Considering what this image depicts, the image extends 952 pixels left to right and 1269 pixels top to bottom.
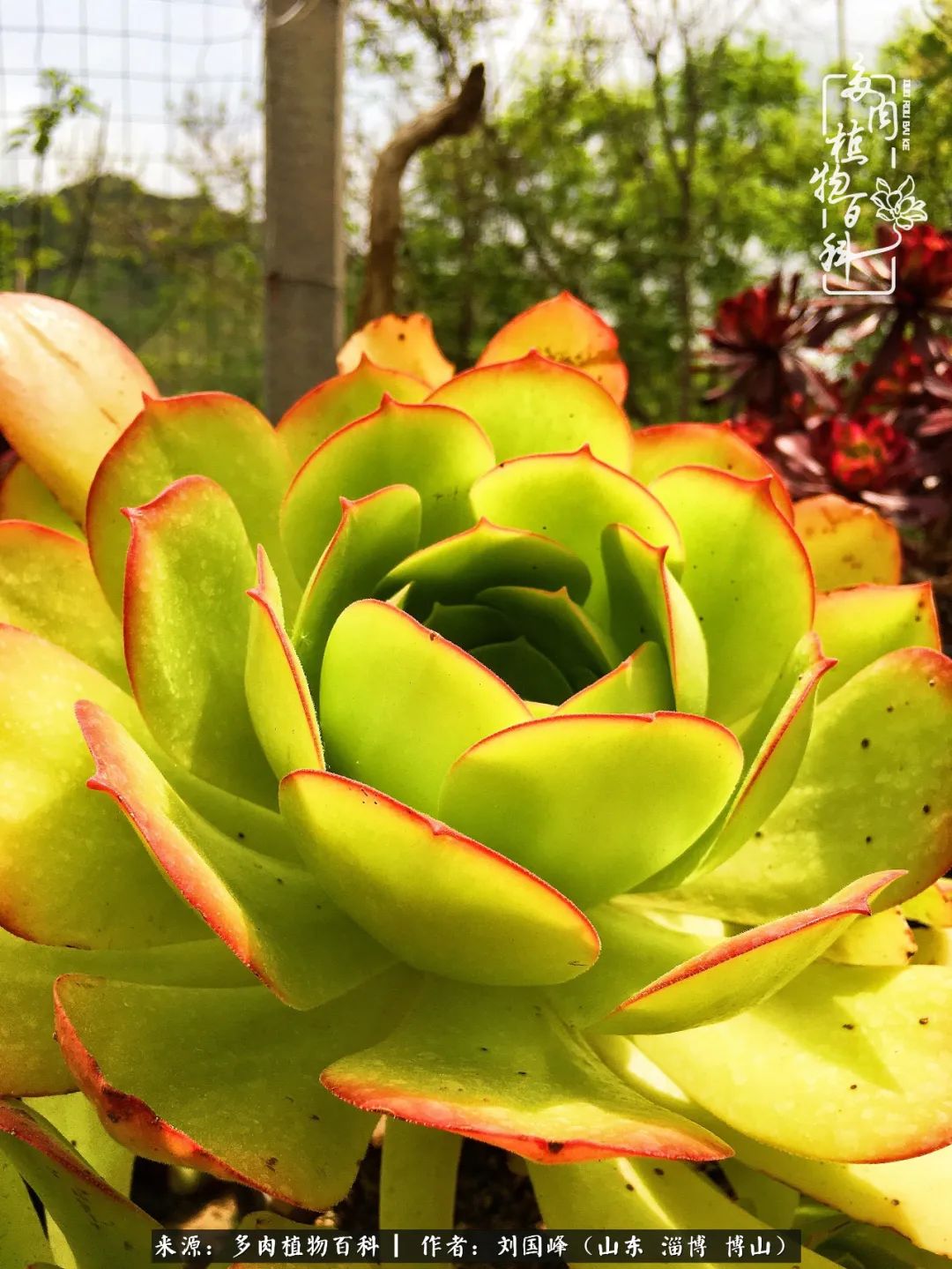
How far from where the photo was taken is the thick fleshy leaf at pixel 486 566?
1.35ft

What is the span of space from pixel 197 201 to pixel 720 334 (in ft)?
16.1

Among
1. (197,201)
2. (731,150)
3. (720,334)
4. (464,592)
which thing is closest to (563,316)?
(464,592)

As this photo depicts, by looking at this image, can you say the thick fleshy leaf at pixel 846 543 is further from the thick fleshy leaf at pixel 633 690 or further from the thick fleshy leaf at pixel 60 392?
the thick fleshy leaf at pixel 60 392

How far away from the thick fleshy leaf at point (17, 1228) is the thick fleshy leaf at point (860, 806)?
0.82 feet

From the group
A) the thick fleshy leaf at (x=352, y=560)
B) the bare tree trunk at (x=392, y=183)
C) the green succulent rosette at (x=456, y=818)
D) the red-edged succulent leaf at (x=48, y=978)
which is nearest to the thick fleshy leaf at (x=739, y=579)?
the green succulent rosette at (x=456, y=818)

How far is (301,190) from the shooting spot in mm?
740

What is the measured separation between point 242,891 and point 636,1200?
172 millimetres

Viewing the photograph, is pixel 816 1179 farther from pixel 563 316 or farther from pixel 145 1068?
pixel 563 316

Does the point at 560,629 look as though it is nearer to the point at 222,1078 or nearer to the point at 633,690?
the point at 633,690

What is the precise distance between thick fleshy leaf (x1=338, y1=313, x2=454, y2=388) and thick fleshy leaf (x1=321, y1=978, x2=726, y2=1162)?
0.29 m

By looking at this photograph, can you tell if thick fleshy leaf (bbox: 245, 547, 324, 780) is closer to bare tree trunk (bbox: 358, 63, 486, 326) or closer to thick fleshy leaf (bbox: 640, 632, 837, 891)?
thick fleshy leaf (bbox: 640, 632, 837, 891)

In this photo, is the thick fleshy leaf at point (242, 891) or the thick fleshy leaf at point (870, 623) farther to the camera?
the thick fleshy leaf at point (870, 623)

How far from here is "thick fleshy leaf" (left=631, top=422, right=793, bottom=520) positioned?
45 centimetres

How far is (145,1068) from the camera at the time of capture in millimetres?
312
